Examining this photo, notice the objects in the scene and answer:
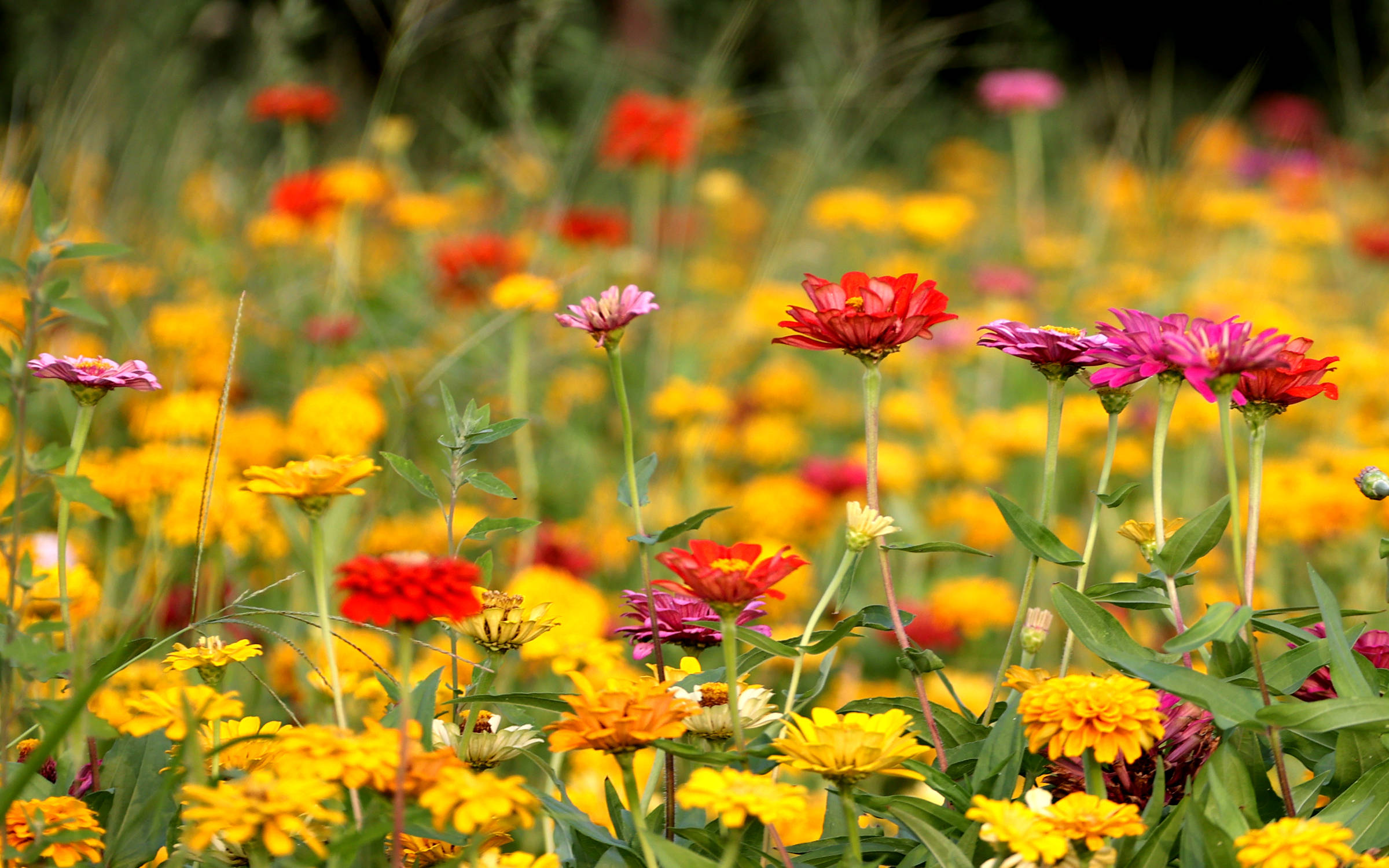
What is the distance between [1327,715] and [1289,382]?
171 millimetres

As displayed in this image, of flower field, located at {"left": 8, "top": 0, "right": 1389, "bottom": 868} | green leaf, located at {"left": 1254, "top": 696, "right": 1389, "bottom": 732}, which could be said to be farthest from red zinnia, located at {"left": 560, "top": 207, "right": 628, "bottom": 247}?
green leaf, located at {"left": 1254, "top": 696, "right": 1389, "bottom": 732}

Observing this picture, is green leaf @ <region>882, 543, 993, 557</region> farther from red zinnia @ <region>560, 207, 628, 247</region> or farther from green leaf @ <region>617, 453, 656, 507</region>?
red zinnia @ <region>560, 207, 628, 247</region>

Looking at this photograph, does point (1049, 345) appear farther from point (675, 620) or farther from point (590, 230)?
point (590, 230)

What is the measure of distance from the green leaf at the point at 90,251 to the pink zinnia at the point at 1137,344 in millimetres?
490

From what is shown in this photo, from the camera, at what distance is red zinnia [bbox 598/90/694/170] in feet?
7.13

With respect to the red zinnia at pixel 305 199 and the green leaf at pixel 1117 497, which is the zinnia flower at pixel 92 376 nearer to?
the green leaf at pixel 1117 497

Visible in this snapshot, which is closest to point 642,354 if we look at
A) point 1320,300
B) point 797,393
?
point 797,393

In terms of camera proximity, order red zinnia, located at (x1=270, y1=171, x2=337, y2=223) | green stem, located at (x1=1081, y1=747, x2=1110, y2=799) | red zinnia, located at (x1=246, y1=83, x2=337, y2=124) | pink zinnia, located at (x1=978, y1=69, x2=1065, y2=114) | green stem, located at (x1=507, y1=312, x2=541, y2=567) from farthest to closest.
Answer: pink zinnia, located at (x1=978, y1=69, x2=1065, y2=114)
red zinnia, located at (x1=246, y1=83, x2=337, y2=124)
red zinnia, located at (x1=270, y1=171, x2=337, y2=223)
green stem, located at (x1=507, y1=312, x2=541, y2=567)
green stem, located at (x1=1081, y1=747, x2=1110, y2=799)

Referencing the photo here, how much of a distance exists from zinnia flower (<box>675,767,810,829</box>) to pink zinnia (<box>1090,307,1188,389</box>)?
0.28 meters

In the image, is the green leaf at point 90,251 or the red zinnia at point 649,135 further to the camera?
the red zinnia at point 649,135

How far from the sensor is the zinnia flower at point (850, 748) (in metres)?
0.52

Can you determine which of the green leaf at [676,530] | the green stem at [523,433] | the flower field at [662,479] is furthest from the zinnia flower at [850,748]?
the green stem at [523,433]

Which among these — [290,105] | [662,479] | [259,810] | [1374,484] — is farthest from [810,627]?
[290,105]

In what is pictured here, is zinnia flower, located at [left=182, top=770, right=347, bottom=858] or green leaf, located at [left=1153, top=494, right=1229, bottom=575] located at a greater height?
green leaf, located at [left=1153, top=494, right=1229, bottom=575]
